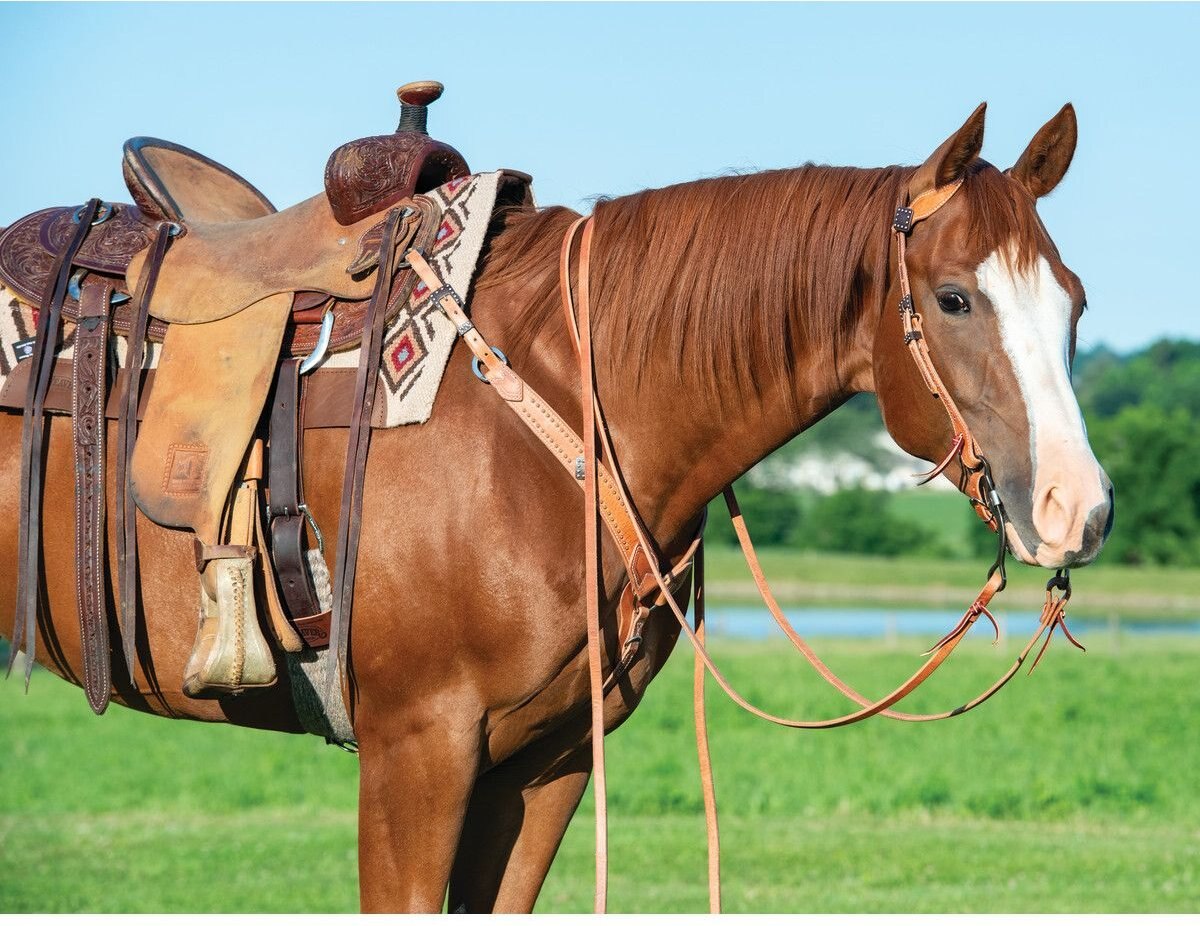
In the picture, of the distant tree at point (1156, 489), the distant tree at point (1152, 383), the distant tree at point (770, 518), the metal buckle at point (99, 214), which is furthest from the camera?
the distant tree at point (1152, 383)

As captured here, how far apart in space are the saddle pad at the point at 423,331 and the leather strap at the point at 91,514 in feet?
0.33

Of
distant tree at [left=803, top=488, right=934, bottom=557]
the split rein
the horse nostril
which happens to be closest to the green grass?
distant tree at [left=803, top=488, right=934, bottom=557]

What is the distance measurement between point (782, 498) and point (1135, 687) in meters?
54.9

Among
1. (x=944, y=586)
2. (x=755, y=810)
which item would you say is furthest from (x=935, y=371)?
(x=944, y=586)

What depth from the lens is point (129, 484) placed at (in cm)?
281

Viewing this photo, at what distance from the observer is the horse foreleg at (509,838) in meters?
3.01

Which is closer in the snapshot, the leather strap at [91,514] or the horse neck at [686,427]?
the horse neck at [686,427]

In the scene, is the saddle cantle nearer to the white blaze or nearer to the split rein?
the split rein

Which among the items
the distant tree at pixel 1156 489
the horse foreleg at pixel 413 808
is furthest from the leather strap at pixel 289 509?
the distant tree at pixel 1156 489

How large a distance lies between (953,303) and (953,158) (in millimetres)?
301

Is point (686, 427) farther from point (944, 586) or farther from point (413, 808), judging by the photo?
point (944, 586)

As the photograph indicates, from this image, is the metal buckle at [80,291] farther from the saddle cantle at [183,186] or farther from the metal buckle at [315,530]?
the metal buckle at [315,530]

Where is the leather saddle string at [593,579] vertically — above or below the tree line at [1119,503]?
above

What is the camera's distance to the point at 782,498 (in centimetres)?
6969
